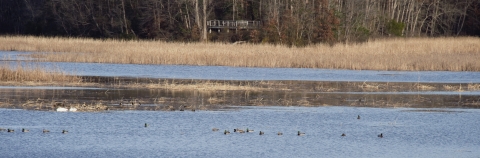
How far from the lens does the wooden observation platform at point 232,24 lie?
2140 inches

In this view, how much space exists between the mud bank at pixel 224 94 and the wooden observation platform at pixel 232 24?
99.1ft

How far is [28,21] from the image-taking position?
6819cm

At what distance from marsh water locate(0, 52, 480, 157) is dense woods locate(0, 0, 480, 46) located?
24675 mm

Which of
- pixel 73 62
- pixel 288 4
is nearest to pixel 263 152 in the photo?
pixel 73 62

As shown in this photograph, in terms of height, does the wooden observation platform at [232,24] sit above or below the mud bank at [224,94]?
above

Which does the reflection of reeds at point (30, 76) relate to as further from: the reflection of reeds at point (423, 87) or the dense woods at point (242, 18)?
the dense woods at point (242, 18)

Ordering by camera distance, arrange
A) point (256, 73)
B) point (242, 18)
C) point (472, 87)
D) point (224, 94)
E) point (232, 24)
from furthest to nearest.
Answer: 1. point (242, 18)
2. point (232, 24)
3. point (256, 73)
4. point (472, 87)
5. point (224, 94)

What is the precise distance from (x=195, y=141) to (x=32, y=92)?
8.36 meters

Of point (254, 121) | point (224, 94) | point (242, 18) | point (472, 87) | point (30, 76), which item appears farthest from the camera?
point (242, 18)

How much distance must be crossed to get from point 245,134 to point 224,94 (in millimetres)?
7057

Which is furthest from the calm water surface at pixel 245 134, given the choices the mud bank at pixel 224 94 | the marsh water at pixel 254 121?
the mud bank at pixel 224 94

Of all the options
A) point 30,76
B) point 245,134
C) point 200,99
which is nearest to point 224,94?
point 200,99

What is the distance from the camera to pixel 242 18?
197ft

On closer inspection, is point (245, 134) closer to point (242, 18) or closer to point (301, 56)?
point (301, 56)
